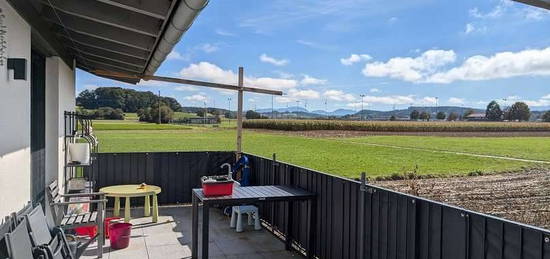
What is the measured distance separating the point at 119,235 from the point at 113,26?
8.00ft

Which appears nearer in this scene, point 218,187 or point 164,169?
point 218,187

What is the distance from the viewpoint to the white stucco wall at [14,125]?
2.99 metres

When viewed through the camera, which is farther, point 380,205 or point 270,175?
point 270,175

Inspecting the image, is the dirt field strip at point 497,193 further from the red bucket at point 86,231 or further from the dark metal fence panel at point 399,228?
the red bucket at point 86,231

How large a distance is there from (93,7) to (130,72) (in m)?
3.59

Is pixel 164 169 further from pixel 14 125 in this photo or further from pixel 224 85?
pixel 14 125

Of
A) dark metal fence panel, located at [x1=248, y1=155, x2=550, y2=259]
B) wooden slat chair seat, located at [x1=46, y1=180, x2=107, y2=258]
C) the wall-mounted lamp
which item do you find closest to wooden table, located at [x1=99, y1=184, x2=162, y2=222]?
wooden slat chair seat, located at [x1=46, y1=180, x2=107, y2=258]

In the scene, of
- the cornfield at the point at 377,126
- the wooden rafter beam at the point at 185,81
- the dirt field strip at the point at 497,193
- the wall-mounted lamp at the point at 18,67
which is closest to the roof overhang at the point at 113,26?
the wall-mounted lamp at the point at 18,67

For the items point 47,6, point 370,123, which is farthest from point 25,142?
point 370,123

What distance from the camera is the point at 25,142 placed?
3.68 meters

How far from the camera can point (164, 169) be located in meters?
7.55

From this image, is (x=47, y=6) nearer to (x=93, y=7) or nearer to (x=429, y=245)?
(x=93, y=7)

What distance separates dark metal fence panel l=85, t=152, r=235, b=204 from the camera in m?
7.25

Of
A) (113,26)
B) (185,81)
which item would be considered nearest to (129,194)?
(185,81)
